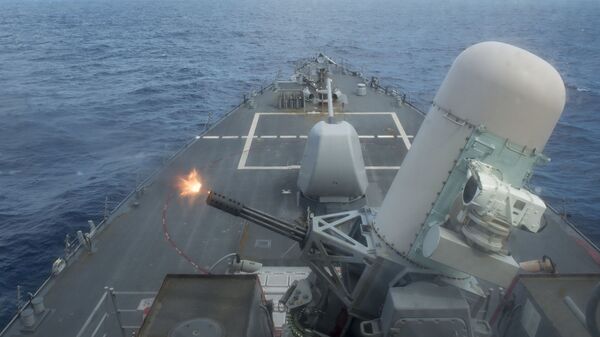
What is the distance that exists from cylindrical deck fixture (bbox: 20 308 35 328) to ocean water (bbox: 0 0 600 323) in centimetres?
665

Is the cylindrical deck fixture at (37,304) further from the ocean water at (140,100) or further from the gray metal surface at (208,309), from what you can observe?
the gray metal surface at (208,309)

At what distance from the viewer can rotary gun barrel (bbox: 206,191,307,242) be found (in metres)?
7.22

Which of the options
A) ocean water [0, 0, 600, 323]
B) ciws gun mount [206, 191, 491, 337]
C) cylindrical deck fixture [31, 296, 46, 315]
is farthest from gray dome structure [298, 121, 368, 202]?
cylindrical deck fixture [31, 296, 46, 315]

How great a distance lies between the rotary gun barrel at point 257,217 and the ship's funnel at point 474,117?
168cm

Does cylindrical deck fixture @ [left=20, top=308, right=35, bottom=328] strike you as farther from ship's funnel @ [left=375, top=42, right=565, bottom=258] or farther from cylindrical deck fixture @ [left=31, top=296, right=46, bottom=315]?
ship's funnel @ [left=375, top=42, right=565, bottom=258]

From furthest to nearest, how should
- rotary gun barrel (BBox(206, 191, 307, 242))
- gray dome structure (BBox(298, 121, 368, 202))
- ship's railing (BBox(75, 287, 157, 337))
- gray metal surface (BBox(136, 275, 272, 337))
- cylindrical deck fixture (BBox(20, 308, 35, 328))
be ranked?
gray dome structure (BBox(298, 121, 368, 202)) < cylindrical deck fixture (BBox(20, 308, 35, 328)) < ship's railing (BBox(75, 287, 157, 337)) < rotary gun barrel (BBox(206, 191, 307, 242)) < gray metal surface (BBox(136, 275, 272, 337))

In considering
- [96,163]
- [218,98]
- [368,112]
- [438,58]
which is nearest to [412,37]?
[438,58]

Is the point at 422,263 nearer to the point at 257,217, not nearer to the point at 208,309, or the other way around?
the point at 257,217

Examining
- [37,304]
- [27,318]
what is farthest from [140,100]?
[27,318]

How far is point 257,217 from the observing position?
7508 mm

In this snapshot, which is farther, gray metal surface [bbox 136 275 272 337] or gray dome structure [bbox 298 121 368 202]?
gray dome structure [bbox 298 121 368 202]

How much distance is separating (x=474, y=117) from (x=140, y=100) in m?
43.4

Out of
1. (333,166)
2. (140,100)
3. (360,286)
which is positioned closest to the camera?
(360,286)

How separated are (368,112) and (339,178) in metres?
14.7
